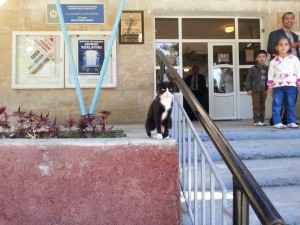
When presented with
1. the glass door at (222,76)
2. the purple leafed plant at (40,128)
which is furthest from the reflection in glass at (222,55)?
the purple leafed plant at (40,128)

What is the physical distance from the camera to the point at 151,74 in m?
7.96

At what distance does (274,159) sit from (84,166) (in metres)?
2.53

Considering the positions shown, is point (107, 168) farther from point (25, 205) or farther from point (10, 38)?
point (10, 38)

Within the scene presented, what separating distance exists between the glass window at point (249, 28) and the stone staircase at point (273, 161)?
177 inches

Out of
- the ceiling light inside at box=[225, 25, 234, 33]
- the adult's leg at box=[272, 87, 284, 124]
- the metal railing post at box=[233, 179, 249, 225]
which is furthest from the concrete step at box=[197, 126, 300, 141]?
the ceiling light inside at box=[225, 25, 234, 33]

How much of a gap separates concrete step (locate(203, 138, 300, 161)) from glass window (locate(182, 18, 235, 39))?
16.0 feet

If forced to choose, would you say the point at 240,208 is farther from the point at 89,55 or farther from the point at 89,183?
the point at 89,55

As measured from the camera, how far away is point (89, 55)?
7863mm

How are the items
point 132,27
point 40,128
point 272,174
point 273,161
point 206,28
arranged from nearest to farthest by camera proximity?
Answer: point 40,128, point 272,174, point 273,161, point 132,27, point 206,28

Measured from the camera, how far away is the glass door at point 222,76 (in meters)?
8.86

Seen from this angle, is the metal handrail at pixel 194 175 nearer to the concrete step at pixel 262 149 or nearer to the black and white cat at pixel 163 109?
the black and white cat at pixel 163 109

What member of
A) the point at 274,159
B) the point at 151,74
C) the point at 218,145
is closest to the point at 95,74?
the point at 151,74

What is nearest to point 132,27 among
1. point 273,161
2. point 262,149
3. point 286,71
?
point 286,71

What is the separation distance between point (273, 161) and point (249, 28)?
5628 mm
